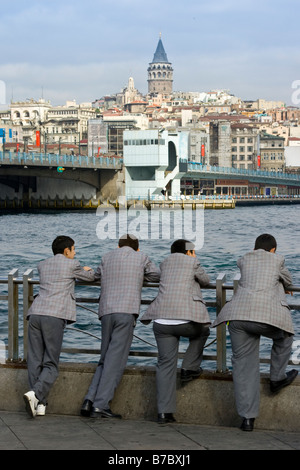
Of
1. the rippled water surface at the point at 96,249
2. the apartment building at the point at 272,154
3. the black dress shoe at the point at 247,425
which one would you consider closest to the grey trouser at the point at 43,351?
the black dress shoe at the point at 247,425

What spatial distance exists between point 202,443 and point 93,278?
156cm

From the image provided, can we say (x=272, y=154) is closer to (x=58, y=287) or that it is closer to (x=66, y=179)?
(x=66, y=179)

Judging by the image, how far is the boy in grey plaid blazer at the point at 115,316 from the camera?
19.7 feet

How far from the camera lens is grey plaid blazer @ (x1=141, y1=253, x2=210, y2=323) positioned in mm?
5898

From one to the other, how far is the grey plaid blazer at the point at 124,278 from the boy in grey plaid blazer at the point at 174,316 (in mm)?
143

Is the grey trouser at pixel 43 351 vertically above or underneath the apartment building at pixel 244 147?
underneath

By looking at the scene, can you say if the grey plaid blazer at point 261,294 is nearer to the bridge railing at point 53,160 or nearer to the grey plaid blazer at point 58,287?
the grey plaid blazer at point 58,287

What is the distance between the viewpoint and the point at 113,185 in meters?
88.6

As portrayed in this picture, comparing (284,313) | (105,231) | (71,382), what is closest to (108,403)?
(71,382)

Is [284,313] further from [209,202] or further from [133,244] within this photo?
[209,202]

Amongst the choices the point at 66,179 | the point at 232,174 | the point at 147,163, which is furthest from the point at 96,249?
the point at 232,174

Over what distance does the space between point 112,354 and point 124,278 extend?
53cm

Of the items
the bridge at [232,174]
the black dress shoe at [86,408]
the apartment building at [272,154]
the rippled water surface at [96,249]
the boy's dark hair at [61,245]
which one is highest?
the apartment building at [272,154]

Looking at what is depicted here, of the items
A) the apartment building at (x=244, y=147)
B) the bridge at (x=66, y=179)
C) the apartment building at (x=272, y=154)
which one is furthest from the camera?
the apartment building at (x=272, y=154)
